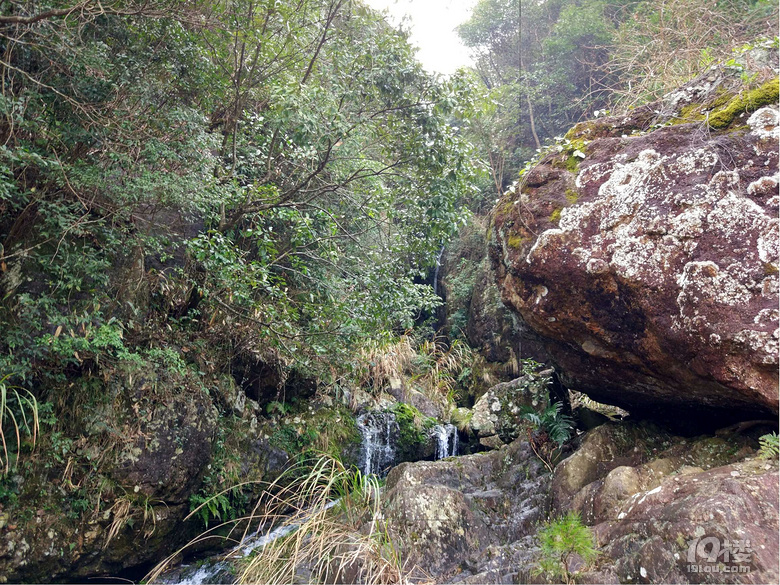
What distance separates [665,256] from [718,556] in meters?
1.95

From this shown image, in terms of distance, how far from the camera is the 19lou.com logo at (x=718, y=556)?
2.42m

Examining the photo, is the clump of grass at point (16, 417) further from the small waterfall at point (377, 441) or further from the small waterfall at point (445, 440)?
the small waterfall at point (445, 440)

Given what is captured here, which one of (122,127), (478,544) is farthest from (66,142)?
(478,544)

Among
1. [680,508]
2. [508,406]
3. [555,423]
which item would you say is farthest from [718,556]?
[508,406]

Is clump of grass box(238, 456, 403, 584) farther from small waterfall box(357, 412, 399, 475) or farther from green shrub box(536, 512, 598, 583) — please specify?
small waterfall box(357, 412, 399, 475)

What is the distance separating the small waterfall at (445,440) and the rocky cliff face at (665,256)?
3.31 m

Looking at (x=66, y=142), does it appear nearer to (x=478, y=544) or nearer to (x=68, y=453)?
(x=68, y=453)

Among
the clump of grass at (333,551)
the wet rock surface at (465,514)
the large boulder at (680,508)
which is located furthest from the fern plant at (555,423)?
the clump of grass at (333,551)

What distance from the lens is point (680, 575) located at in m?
2.57

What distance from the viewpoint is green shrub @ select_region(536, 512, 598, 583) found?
285 centimetres

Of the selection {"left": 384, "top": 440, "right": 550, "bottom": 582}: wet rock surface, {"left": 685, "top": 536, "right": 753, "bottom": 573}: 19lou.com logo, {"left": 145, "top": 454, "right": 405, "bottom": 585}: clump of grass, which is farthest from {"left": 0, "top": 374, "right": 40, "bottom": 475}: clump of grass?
{"left": 685, "top": 536, "right": 753, "bottom": 573}: 19lou.com logo

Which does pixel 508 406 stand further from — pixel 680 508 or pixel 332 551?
pixel 680 508

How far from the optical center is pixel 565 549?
2902 millimetres

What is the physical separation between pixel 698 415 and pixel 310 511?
330 cm
